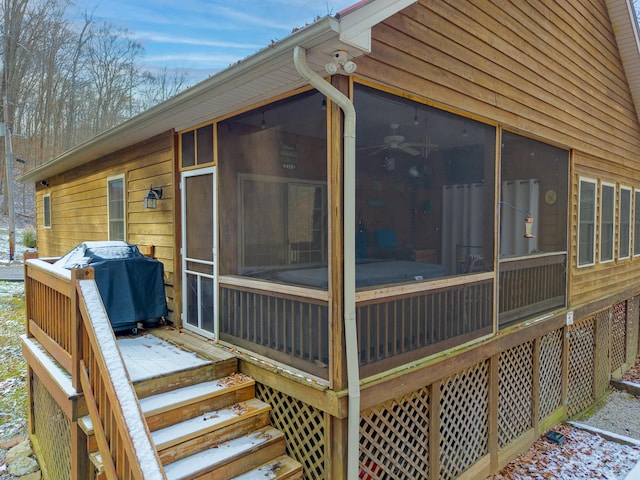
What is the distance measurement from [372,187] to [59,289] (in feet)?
11.9

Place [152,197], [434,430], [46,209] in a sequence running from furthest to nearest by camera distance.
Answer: [46,209], [152,197], [434,430]

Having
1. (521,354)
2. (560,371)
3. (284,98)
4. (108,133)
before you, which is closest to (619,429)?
(560,371)

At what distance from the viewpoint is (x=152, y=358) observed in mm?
3787

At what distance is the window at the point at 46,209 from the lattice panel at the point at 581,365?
1198 cm

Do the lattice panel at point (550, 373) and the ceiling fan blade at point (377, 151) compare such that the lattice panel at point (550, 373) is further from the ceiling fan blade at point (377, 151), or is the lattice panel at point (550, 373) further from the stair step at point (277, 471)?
the stair step at point (277, 471)

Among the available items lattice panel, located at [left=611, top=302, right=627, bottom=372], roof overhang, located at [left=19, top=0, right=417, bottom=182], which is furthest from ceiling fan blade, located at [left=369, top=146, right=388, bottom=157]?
lattice panel, located at [left=611, top=302, right=627, bottom=372]

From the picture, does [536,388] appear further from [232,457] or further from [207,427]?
[207,427]

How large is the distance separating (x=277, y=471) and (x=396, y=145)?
139 inches

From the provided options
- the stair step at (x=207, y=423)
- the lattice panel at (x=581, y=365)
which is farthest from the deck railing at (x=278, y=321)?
the lattice panel at (x=581, y=365)

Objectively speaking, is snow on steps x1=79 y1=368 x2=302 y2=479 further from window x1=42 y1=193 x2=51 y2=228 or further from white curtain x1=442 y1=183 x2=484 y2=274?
window x1=42 y1=193 x2=51 y2=228

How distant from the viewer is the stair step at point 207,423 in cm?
292

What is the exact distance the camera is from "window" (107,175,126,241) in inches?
248

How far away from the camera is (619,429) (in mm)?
6188

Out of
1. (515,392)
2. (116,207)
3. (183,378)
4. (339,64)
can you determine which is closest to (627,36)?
(515,392)
